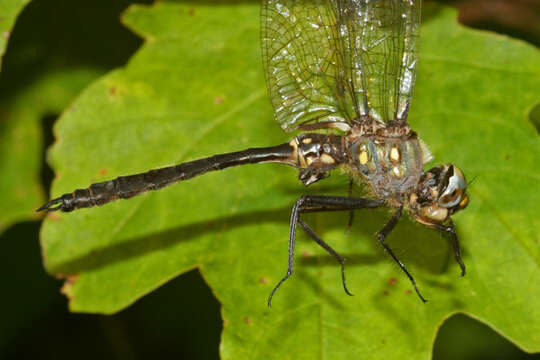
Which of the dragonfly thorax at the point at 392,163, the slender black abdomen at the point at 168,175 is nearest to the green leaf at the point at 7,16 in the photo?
the slender black abdomen at the point at 168,175

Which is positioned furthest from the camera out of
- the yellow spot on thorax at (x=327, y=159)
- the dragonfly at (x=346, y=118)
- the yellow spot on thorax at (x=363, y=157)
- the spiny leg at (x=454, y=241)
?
the yellow spot on thorax at (x=327, y=159)

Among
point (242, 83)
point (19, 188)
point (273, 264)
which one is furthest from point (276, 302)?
point (19, 188)

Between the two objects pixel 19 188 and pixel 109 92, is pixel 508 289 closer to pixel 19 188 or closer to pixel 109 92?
pixel 109 92

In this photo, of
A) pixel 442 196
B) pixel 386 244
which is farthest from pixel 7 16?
pixel 442 196

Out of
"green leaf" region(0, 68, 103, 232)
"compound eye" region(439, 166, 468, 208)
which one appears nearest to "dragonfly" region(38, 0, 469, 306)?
"compound eye" region(439, 166, 468, 208)

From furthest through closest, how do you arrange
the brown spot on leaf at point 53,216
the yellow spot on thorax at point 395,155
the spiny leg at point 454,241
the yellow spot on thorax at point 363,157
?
the brown spot on leaf at point 53,216 < the yellow spot on thorax at point 363,157 < the yellow spot on thorax at point 395,155 < the spiny leg at point 454,241

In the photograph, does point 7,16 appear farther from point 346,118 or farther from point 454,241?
point 454,241

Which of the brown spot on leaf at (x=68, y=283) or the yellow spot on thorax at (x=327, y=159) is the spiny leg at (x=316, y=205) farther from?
the brown spot on leaf at (x=68, y=283)
